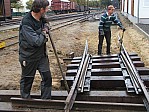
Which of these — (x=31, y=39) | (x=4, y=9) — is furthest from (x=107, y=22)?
(x=4, y=9)

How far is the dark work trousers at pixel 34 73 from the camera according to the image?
14.6ft

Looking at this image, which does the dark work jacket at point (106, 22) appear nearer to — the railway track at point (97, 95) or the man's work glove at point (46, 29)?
the railway track at point (97, 95)

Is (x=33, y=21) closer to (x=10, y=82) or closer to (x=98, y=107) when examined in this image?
(x=98, y=107)

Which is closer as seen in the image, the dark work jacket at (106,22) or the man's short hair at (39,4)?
the man's short hair at (39,4)

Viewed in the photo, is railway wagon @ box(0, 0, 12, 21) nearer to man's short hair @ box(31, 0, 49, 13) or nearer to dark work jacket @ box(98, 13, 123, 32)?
dark work jacket @ box(98, 13, 123, 32)

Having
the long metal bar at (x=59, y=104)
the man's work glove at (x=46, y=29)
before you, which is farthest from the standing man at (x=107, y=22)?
the long metal bar at (x=59, y=104)

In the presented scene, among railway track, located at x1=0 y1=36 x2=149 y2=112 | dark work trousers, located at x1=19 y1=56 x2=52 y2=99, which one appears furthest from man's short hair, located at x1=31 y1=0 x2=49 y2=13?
railway track, located at x1=0 y1=36 x2=149 y2=112

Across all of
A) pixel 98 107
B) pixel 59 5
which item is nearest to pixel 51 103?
pixel 98 107

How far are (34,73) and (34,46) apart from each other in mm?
560

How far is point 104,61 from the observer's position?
7.89 metres

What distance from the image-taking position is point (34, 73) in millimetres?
4578

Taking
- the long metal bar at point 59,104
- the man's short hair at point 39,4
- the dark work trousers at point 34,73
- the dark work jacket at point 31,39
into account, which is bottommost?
the long metal bar at point 59,104

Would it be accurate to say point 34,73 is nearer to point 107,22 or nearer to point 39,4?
point 39,4

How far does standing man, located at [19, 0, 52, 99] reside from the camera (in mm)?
4102
